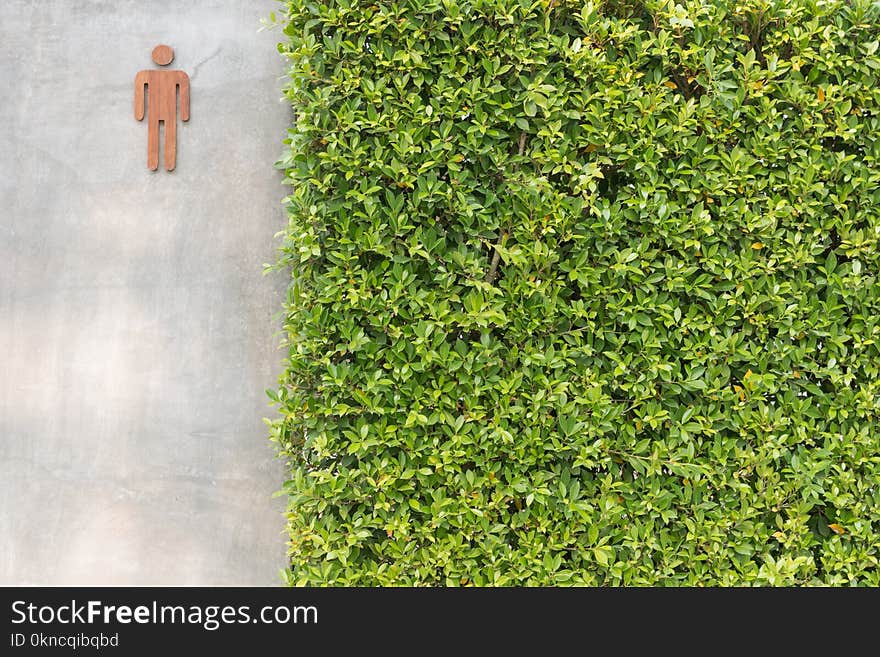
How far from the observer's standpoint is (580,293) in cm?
258

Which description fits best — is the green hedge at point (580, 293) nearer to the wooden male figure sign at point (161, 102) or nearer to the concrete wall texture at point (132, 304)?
the concrete wall texture at point (132, 304)

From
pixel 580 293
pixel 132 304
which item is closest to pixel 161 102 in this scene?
pixel 132 304

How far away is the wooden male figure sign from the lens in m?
2.84

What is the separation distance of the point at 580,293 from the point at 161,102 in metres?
1.95

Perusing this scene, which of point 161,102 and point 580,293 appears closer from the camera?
point 580,293

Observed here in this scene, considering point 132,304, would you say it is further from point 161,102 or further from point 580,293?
point 580,293

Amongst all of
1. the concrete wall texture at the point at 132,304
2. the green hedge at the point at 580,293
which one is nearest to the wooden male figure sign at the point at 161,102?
the concrete wall texture at the point at 132,304

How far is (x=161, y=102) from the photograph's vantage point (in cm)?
284

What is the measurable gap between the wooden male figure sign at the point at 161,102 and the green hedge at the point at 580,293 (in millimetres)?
650

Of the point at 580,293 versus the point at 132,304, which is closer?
the point at 580,293

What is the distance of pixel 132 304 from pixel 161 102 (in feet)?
2.88

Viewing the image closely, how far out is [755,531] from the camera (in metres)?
2.58

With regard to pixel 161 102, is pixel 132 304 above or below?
below

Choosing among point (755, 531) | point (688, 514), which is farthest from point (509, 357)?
point (755, 531)
